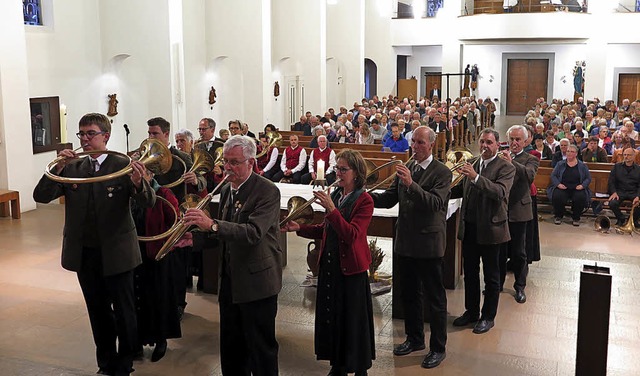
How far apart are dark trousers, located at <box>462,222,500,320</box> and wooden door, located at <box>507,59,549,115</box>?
25.1 meters

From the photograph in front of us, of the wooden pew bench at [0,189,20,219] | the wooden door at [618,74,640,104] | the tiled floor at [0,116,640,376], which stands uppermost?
the wooden door at [618,74,640,104]

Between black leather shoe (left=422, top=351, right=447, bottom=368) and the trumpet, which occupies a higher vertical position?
the trumpet

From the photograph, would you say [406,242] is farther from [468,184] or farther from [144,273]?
[144,273]

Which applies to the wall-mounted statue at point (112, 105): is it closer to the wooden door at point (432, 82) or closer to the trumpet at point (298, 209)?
the trumpet at point (298, 209)

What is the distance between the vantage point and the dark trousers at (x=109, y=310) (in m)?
4.55

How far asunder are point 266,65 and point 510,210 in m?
12.2

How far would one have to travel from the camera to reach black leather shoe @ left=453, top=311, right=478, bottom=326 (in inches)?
237

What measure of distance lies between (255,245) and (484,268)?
246 centimetres

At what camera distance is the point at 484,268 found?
5.82 m

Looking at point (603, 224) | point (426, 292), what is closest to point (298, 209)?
point (426, 292)

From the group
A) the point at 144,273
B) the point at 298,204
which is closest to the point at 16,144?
the point at 144,273

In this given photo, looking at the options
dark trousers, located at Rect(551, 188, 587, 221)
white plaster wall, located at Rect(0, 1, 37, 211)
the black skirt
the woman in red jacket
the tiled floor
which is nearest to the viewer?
the woman in red jacket

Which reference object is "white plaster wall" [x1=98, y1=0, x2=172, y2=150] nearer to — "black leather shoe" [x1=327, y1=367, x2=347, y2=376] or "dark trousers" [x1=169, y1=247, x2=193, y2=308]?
"dark trousers" [x1=169, y1=247, x2=193, y2=308]

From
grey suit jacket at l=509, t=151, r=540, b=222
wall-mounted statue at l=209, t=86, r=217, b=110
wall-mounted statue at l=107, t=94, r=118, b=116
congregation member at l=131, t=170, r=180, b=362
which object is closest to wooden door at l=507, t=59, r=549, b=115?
wall-mounted statue at l=209, t=86, r=217, b=110
